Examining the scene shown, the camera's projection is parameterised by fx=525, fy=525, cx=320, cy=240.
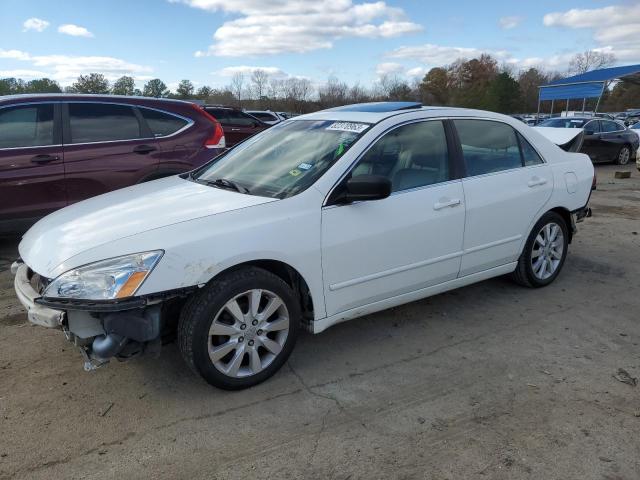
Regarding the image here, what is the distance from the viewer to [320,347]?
374 centimetres

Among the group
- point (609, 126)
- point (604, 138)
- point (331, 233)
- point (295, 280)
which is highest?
point (331, 233)

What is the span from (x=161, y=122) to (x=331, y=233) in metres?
3.91

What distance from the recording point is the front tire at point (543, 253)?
15.3 ft

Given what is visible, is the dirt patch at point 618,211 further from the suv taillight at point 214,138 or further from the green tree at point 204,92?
the green tree at point 204,92

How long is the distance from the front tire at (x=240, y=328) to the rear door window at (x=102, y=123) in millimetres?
3764

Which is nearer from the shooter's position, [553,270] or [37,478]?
[37,478]

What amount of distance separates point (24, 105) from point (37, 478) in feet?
14.4

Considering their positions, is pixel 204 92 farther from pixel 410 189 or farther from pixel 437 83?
pixel 410 189

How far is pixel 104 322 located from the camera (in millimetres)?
2719

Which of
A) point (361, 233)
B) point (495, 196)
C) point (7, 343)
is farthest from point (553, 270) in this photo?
point (7, 343)

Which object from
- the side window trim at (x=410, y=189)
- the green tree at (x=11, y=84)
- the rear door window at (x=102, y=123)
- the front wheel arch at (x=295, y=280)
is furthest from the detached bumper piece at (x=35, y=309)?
the green tree at (x=11, y=84)

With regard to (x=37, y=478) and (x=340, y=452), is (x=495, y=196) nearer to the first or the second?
(x=340, y=452)

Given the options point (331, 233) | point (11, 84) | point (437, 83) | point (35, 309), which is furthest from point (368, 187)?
point (437, 83)

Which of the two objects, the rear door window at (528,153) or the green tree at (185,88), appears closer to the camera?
the rear door window at (528,153)
